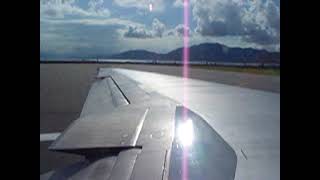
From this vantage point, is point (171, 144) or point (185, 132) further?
point (185, 132)

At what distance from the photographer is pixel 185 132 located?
177 cm

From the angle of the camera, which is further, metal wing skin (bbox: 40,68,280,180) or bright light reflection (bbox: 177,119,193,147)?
bright light reflection (bbox: 177,119,193,147)

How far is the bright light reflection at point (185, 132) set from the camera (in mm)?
1571

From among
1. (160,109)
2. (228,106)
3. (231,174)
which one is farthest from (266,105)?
(231,174)

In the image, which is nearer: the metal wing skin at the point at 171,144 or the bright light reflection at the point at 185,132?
the metal wing skin at the point at 171,144

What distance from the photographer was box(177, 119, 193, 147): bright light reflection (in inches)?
61.9
